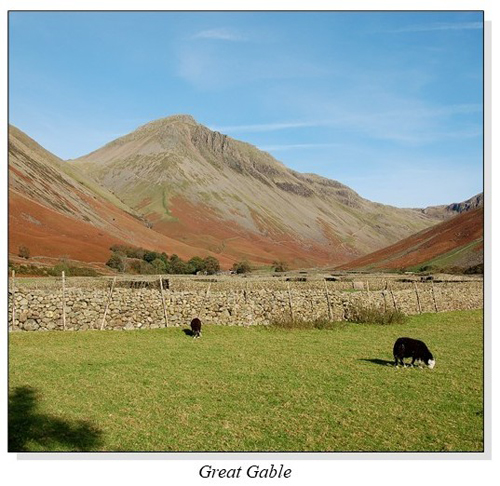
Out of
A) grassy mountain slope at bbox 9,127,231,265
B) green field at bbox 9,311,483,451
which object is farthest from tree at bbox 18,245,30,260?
green field at bbox 9,311,483,451

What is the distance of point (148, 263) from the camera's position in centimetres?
7600

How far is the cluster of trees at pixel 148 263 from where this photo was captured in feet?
226

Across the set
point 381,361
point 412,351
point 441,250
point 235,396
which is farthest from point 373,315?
point 441,250

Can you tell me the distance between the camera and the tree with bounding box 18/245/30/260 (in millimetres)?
57281

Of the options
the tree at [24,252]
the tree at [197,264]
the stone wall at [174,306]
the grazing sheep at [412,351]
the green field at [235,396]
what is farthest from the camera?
the tree at [197,264]

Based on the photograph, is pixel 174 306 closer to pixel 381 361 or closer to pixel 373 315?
pixel 373 315

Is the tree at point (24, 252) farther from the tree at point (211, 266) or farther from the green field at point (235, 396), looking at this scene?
the green field at point (235, 396)

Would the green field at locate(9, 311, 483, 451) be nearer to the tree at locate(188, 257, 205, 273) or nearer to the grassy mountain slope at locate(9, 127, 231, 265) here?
the grassy mountain slope at locate(9, 127, 231, 265)

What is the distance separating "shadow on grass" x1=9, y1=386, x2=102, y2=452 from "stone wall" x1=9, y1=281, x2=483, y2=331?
469 inches

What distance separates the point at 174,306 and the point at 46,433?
15.3m

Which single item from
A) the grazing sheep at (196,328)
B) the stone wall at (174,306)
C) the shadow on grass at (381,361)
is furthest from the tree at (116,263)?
the shadow on grass at (381,361)

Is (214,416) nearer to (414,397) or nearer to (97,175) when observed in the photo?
(414,397)

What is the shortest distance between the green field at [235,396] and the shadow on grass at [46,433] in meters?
0.02

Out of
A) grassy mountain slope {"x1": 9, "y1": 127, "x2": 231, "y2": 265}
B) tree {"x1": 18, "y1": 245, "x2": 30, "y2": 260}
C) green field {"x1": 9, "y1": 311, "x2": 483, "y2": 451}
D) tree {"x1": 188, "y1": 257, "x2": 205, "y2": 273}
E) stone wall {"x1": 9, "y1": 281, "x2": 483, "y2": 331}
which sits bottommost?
green field {"x1": 9, "y1": 311, "x2": 483, "y2": 451}
